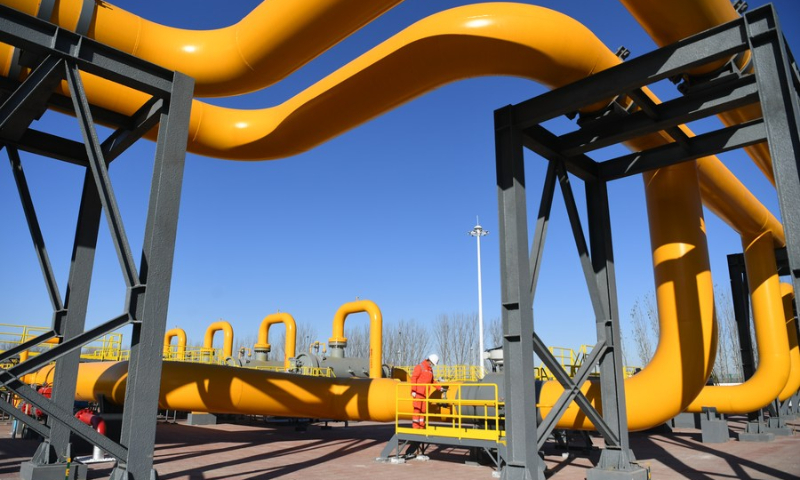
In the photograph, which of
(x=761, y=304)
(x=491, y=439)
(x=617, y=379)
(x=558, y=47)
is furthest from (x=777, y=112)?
(x=761, y=304)

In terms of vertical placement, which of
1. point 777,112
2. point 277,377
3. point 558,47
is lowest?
point 277,377

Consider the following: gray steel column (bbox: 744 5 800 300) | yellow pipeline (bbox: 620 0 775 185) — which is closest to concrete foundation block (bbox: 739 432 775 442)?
yellow pipeline (bbox: 620 0 775 185)

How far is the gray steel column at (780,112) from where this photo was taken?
536 cm

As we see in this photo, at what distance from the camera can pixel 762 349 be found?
1452cm

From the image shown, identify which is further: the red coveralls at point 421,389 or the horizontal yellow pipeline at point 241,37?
the red coveralls at point 421,389

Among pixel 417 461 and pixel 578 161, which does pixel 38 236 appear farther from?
pixel 578 161

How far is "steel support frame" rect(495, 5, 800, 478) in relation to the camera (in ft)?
18.8

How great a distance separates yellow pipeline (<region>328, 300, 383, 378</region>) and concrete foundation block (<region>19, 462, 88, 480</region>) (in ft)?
41.7

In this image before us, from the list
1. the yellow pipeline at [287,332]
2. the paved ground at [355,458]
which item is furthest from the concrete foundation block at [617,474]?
the yellow pipeline at [287,332]

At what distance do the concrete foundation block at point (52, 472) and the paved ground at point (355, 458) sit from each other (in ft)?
1.62

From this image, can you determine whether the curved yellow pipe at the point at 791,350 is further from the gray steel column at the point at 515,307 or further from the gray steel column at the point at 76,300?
the gray steel column at the point at 76,300

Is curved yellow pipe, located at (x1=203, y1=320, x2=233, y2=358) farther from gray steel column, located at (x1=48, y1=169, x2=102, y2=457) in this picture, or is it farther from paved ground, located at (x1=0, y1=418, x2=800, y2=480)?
gray steel column, located at (x1=48, y1=169, x2=102, y2=457)

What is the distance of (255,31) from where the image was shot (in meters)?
8.36

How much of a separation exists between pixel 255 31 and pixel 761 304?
15.0 meters
